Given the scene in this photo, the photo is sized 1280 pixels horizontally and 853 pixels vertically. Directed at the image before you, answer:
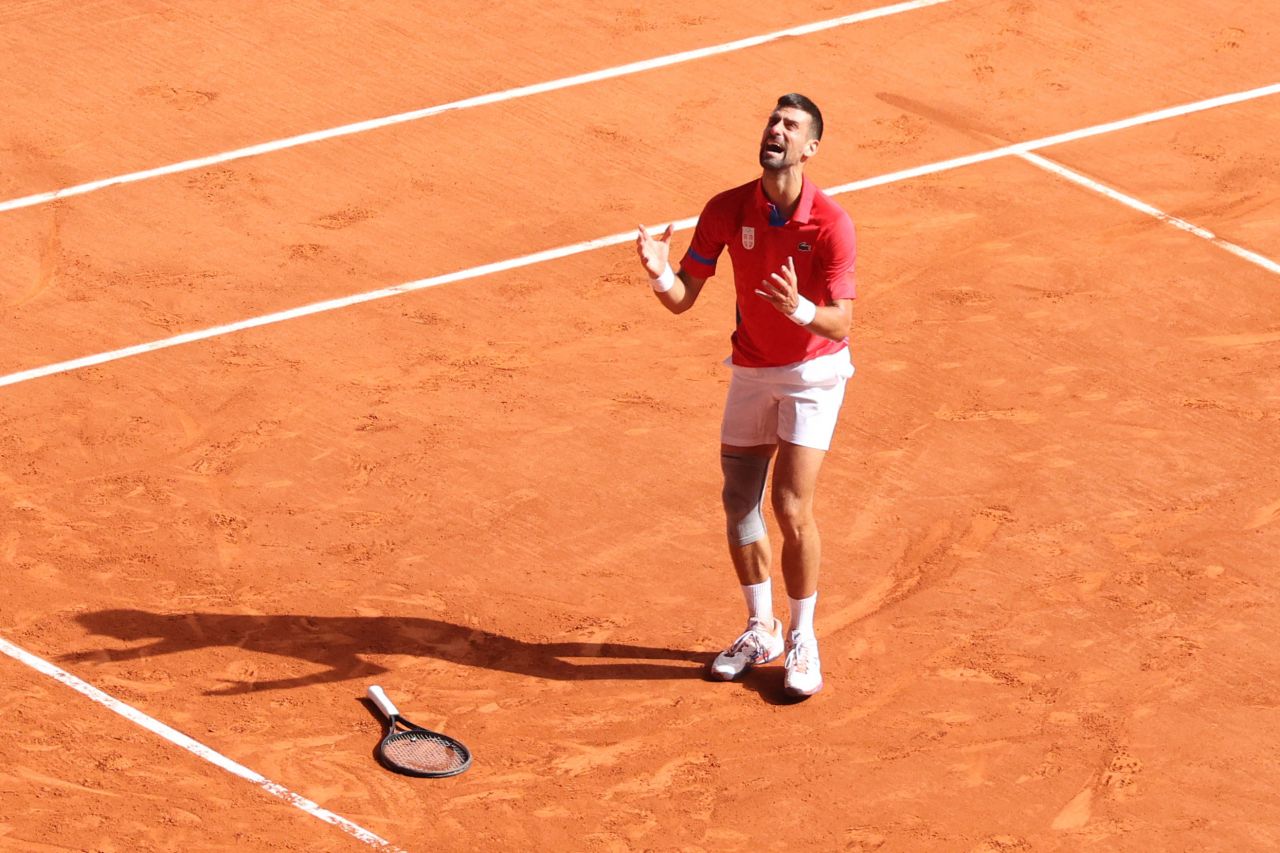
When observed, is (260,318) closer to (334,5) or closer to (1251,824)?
(334,5)

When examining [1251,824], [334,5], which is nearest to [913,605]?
[1251,824]

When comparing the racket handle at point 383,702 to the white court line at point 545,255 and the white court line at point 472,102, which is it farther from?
the white court line at point 472,102

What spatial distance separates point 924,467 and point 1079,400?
128cm

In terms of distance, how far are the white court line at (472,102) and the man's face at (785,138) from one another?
7.37 m

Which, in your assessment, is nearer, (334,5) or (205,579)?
(205,579)

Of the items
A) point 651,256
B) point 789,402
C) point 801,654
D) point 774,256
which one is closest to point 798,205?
point 774,256

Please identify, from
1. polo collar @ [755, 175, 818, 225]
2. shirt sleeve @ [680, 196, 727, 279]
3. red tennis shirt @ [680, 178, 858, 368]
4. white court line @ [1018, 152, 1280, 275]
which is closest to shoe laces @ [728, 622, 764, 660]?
red tennis shirt @ [680, 178, 858, 368]

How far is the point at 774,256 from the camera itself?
8.89m

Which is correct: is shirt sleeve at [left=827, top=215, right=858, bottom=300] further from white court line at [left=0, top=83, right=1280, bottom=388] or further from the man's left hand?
white court line at [left=0, top=83, right=1280, bottom=388]

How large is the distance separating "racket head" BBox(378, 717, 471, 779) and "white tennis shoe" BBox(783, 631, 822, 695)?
1583 mm

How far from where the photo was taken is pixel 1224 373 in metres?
12.4

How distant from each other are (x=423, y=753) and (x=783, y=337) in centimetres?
251

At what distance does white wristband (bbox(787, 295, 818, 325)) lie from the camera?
8352 mm

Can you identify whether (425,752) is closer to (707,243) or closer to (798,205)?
(707,243)
